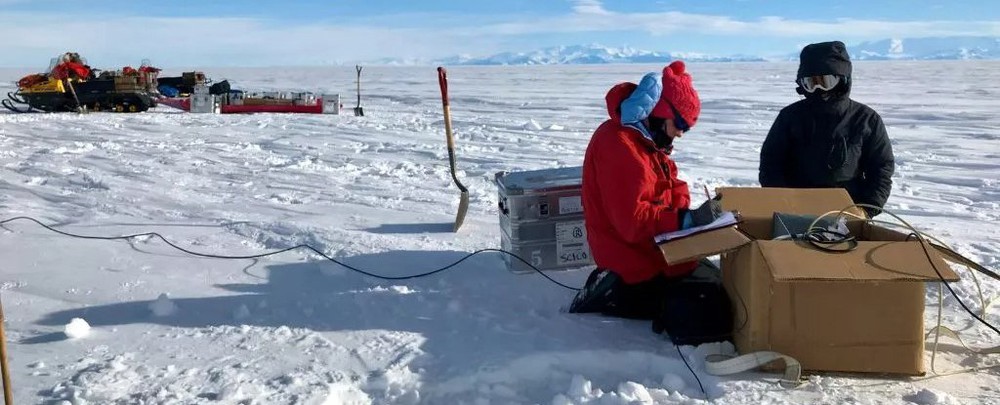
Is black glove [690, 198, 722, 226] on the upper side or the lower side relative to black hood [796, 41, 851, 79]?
lower

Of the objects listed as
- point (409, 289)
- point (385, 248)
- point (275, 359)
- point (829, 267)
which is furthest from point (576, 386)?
point (385, 248)

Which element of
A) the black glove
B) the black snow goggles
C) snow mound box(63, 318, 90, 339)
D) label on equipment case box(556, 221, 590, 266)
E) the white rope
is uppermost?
the black snow goggles

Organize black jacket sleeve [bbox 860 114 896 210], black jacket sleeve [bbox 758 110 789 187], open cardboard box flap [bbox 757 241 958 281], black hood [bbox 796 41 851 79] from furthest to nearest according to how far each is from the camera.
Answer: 1. black jacket sleeve [bbox 758 110 789 187]
2. black jacket sleeve [bbox 860 114 896 210]
3. black hood [bbox 796 41 851 79]
4. open cardboard box flap [bbox 757 241 958 281]

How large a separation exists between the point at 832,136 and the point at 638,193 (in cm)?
133

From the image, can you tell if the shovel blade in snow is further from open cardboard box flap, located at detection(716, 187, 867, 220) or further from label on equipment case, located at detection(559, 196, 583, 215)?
open cardboard box flap, located at detection(716, 187, 867, 220)

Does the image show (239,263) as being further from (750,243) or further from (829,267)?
(829,267)

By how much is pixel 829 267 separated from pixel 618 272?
93 centimetres

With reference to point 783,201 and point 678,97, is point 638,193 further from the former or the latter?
point 783,201

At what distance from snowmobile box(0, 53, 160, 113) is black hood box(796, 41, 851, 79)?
15783 mm

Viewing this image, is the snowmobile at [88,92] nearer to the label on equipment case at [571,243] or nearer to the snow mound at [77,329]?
the snow mound at [77,329]

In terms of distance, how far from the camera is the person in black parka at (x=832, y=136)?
3.82 metres

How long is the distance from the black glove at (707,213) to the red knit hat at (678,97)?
1.15 ft

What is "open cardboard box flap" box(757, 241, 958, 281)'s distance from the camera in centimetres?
264

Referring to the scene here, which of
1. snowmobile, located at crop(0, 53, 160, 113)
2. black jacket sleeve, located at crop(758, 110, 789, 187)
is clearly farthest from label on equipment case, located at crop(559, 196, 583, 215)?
snowmobile, located at crop(0, 53, 160, 113)
